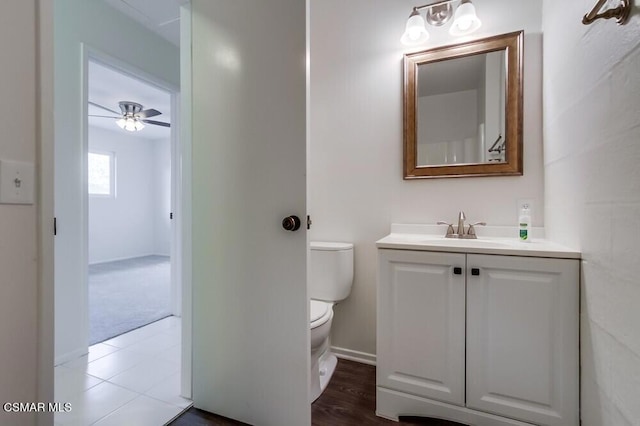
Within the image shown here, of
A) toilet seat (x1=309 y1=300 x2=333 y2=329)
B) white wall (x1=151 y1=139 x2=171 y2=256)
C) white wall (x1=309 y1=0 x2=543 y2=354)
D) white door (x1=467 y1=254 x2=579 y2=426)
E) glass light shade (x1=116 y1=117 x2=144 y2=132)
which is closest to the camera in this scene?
white door (x1=467 y1=254 x2=579 y2=426)

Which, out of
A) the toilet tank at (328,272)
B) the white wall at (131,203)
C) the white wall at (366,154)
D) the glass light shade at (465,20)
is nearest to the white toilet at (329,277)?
the toilet tank at (328,272)

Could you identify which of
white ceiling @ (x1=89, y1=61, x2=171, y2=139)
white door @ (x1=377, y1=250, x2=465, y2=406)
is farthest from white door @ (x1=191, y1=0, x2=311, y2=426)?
white ceiling @ (x1=89, y1=61, x2=171, y2=139)

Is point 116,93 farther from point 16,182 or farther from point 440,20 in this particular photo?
point 440,20

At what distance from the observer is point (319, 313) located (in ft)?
4.94

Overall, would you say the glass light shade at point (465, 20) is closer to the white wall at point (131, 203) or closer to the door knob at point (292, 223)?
the door knob at point (292, 223)

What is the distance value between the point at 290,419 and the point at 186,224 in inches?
39.7

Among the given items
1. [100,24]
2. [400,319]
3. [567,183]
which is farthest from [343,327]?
[100,24]

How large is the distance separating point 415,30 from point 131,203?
568 centimetres

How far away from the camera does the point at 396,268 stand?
1.39 metres

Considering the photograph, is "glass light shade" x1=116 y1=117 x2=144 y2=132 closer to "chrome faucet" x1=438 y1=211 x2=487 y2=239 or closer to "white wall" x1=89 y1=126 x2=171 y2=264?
"white wall" x1=89 y1=126 x2=171 y2=264

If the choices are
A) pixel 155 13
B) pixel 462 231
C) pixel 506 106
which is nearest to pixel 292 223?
pixel 462 231

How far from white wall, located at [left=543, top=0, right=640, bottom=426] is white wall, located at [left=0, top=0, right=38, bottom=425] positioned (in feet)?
5.33

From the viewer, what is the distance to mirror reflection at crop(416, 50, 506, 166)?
162 cm

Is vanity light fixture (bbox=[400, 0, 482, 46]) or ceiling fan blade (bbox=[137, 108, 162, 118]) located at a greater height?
ceiling fan blade (bbox=[137, 108, 162, 118])
